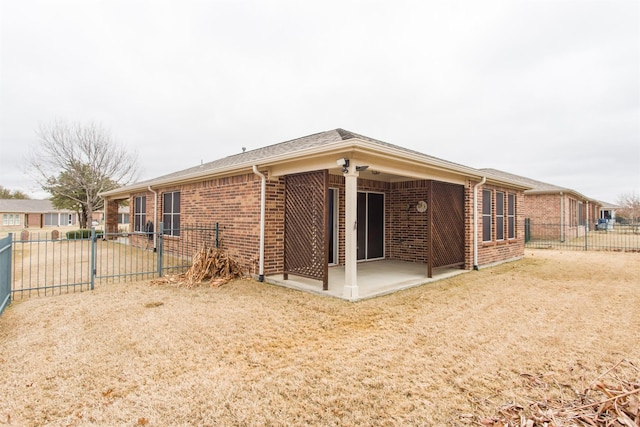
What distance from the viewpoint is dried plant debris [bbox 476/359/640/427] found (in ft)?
7.18

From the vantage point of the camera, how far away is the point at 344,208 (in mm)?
8930

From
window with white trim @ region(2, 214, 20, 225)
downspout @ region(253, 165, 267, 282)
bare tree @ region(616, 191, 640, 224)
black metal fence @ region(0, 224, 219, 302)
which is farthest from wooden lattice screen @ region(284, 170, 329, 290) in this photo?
window with white trim @ region(2, 214, 20, 225)

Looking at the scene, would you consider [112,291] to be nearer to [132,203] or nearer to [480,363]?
[480,363]

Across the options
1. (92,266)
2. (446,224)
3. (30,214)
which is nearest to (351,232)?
(446,224)

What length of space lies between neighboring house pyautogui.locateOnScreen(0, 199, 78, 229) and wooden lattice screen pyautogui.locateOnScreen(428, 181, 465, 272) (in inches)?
1920

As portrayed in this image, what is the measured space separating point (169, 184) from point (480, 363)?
1067cm

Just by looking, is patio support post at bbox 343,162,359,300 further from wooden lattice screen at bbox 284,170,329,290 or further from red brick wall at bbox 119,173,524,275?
red brick wall at bbox 119,173,524,275

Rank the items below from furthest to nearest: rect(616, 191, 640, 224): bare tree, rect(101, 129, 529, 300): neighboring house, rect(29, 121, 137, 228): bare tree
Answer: rect(616, 191, 640, 224): bare tree → rect(29, 121, 137, 228): bare tree → rect(101, 129, 529, 300): neighboring house

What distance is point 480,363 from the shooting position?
10.4 feet

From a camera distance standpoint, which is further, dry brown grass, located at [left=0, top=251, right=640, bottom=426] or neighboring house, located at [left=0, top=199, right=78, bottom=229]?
neighboring house, located at [left=0, top=199, right=78, bottom=229]

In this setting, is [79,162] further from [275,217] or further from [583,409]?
[583,409]

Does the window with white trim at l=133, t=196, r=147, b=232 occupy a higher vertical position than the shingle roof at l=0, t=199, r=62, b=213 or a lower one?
lower

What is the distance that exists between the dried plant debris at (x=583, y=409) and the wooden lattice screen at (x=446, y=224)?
466 cm

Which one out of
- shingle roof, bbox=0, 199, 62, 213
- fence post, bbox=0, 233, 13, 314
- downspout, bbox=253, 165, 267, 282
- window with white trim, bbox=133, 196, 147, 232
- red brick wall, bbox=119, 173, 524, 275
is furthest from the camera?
shingle roof, bbox=0, 199, 62, 213
